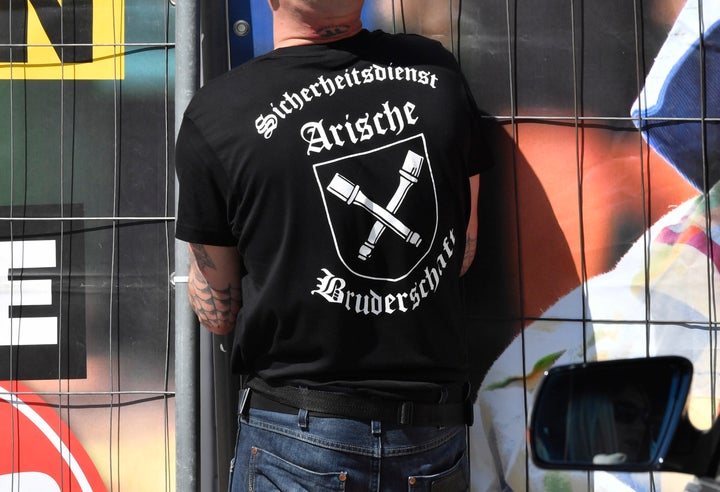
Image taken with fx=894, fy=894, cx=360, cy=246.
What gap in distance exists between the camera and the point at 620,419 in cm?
139

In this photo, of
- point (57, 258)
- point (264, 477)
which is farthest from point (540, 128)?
point (57, 258)

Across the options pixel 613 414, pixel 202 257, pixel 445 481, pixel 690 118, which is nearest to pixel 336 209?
pixel 202 257

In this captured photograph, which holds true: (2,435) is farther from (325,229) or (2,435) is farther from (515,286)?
(515,286)

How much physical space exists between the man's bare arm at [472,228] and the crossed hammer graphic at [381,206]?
1.16 feet

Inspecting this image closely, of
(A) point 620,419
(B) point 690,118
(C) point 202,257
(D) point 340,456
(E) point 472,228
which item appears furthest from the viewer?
(B) point 690,118

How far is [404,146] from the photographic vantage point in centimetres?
206

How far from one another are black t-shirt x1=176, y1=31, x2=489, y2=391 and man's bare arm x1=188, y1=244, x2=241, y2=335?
0.23 ft

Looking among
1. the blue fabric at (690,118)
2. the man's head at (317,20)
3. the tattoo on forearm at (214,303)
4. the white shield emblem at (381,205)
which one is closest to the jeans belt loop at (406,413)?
the white shield emblem at (381,205)

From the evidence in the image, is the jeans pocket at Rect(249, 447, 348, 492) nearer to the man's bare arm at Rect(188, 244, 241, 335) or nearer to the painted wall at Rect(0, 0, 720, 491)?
the man's bare arm at Rect(188, 244, 241, 335)

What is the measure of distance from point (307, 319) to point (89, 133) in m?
1.18

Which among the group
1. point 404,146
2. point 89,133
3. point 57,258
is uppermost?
point 89,133

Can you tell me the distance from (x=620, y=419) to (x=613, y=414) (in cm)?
1

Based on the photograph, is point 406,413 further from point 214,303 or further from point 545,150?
point 545,150

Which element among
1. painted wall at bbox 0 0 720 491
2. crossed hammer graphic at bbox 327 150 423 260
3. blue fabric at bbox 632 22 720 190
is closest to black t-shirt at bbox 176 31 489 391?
crossed hammer graphic at bbox 327 150 423 260
